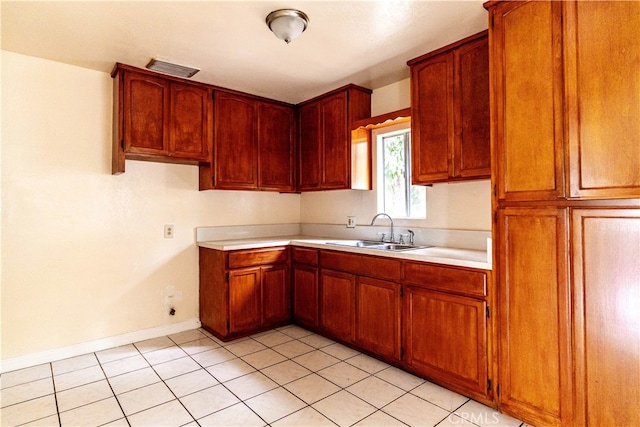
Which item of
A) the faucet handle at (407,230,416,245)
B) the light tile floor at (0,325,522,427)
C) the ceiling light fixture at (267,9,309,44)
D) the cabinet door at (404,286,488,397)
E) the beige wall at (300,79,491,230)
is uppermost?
the ceiling light fixture at (267,9,309,44)

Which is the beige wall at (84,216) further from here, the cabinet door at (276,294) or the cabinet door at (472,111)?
the cabinet door at (276,294)

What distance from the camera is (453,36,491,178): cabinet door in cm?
228

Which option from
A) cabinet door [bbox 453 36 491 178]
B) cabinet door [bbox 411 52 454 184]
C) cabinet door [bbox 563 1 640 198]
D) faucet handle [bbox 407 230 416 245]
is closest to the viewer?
cabinet door [bbox 563 1 640 198]

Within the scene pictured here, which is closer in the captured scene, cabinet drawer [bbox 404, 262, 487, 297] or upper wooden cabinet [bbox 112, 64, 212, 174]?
cabinet drawer [bbox 404, 262, 487, 297]

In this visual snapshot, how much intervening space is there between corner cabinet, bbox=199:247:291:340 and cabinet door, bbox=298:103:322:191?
0.81 meters

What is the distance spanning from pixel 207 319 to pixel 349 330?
1.44 metres

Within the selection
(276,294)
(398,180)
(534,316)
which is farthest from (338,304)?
(534,316)

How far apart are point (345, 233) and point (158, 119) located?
209 centimetres

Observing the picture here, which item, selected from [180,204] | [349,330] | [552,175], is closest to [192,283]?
[180,204]

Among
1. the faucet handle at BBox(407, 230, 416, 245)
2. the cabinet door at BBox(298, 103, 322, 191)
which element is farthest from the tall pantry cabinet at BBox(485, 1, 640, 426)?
the cabinet door at BBox(298, 103, 322, 191)

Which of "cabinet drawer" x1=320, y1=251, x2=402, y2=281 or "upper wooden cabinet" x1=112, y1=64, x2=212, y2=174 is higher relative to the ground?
"upper wooden cabinet" x1=112, y1=64, x2=212, y2=174

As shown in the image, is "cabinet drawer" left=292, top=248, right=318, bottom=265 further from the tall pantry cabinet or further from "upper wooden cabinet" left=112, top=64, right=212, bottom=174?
the tall pantry cabinet

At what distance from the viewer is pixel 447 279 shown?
→ 2.22m

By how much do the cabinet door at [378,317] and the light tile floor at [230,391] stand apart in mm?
131
